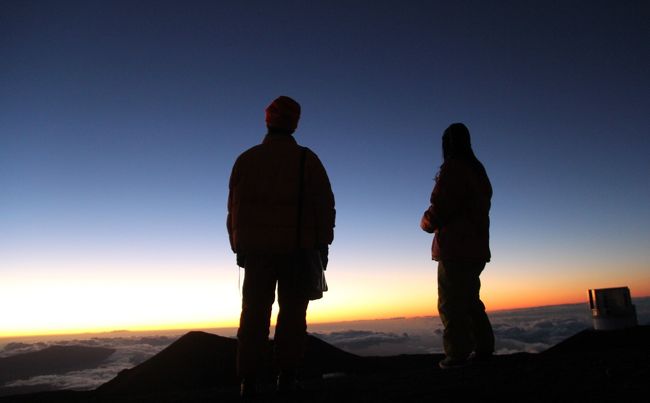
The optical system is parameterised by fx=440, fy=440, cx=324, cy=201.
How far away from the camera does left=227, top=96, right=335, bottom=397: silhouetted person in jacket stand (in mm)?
3473

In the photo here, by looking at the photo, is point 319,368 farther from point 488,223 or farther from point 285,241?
point 285,241

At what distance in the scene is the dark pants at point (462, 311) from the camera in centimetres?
437

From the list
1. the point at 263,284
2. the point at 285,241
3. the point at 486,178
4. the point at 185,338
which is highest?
the point at 486,178

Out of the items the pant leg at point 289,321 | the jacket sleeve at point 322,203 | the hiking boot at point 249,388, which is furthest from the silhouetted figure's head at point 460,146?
the hiking boot at point 249,388

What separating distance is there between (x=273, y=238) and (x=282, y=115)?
118 centimetres

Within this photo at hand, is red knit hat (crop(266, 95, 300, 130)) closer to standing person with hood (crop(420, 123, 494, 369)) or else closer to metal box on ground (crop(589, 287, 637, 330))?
standing person with hood (crop(420, 123, 494, 369))

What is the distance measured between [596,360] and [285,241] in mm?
2643

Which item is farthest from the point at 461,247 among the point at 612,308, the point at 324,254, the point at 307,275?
the point at 612,308

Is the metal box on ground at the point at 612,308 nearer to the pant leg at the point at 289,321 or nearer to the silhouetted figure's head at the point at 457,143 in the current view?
the silhouetted figure's head at the point at 457,143

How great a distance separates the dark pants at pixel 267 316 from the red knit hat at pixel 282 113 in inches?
48.4

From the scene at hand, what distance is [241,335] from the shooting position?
3.45m

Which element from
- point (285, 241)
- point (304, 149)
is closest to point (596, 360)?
point (285, 241)

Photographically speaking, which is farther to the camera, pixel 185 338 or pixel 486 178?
pixel 185 338

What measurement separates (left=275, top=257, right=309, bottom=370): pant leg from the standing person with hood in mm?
1624
